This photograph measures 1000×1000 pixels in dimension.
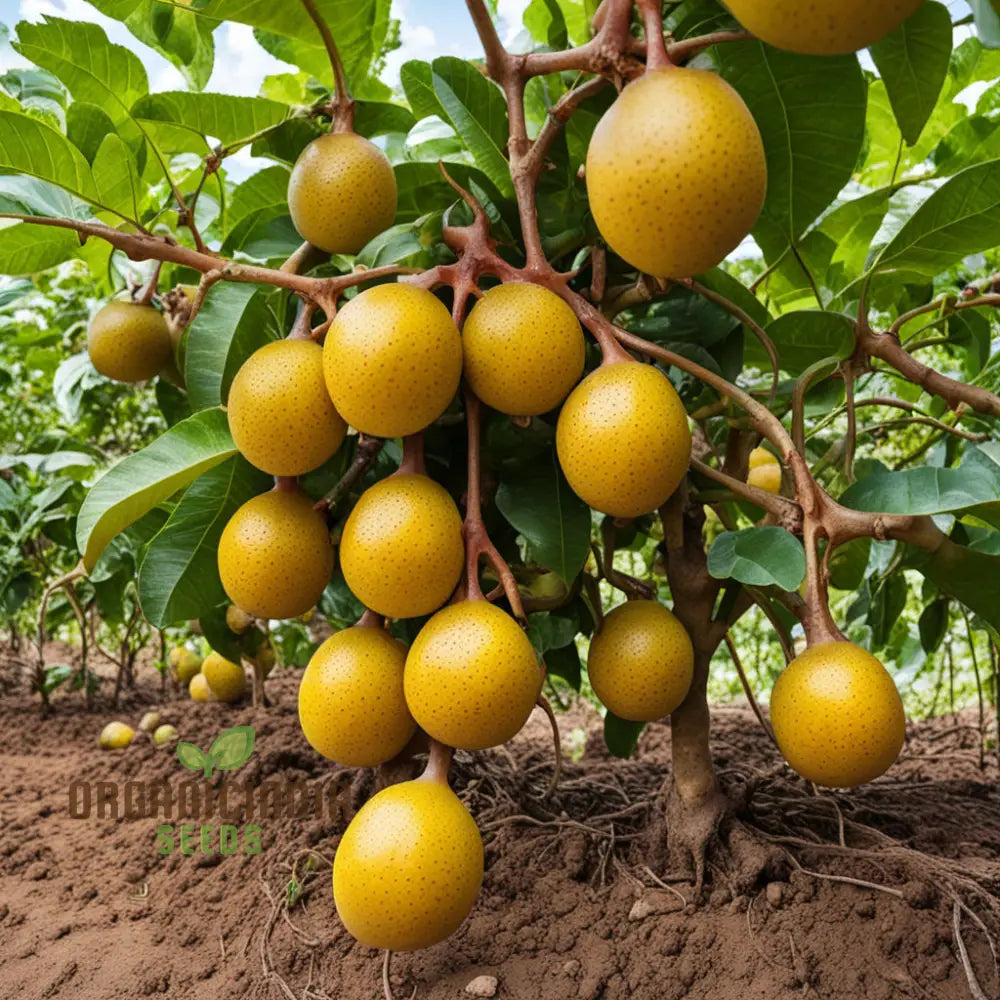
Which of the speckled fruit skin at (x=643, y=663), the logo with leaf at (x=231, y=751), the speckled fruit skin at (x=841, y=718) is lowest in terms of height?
the logo with leaf at (x=231, y=751)

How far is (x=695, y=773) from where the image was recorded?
1.11 metres

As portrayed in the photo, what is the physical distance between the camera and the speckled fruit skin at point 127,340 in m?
1.24

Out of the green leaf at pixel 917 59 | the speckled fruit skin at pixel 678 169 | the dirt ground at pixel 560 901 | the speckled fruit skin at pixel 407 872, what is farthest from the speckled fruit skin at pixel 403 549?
the green leaf at pixel 917 59

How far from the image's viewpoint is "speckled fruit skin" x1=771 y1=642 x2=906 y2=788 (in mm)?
760

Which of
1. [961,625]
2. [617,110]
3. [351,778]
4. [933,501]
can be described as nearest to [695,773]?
[933,501]

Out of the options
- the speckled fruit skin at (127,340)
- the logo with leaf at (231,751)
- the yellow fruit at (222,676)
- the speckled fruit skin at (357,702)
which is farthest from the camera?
the yellow fruit at (222,676)

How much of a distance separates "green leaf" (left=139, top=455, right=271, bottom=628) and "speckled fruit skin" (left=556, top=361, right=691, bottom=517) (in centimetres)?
41

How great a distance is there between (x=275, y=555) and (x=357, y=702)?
0.54 ft

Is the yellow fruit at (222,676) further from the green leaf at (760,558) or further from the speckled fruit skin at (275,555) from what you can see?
the green leaf at (760,558)

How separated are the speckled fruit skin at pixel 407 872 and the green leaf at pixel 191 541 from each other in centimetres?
37

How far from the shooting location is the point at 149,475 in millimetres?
931

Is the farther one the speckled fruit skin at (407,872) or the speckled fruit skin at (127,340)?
the speckled fruit skin at (127,340)

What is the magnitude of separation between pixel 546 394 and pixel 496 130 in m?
0.40

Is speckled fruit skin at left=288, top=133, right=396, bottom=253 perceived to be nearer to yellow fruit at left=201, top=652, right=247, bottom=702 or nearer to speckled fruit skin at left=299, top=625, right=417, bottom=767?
speckled fruit skin at left=299, top=625, right=417, bottom=767
